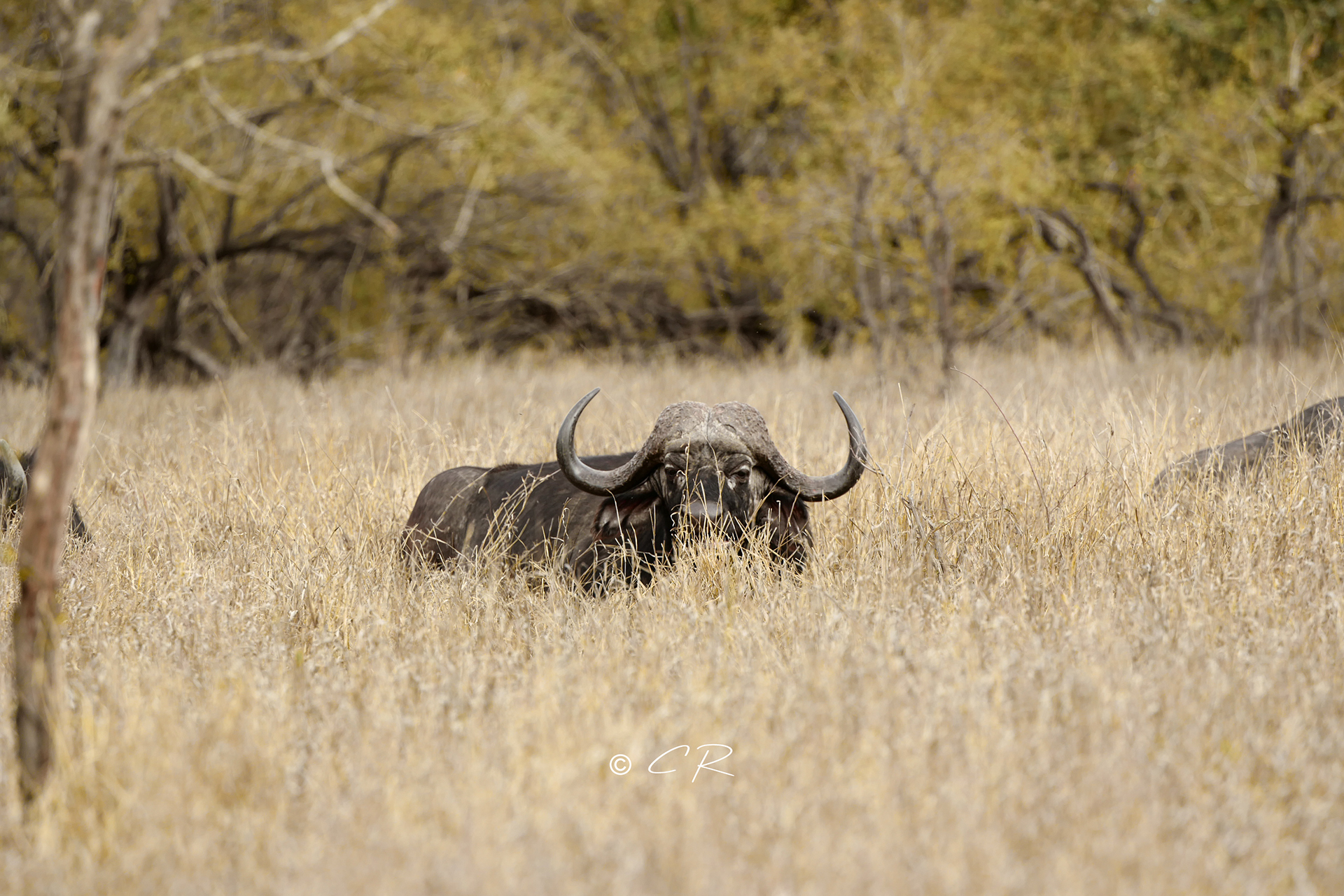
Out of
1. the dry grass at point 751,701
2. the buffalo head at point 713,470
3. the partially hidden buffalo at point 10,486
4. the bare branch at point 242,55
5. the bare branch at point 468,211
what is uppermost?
the bare branch at point 468,211

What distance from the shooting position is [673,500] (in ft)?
17.0

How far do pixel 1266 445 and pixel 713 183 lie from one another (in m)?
12.8

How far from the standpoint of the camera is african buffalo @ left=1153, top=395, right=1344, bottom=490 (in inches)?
225

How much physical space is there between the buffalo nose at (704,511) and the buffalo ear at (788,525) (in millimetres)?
254

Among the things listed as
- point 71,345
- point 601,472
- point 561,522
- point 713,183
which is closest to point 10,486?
point 561,522

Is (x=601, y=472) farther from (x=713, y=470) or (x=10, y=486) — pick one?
(x=10, y=486)

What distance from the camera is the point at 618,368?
1299 centimetres

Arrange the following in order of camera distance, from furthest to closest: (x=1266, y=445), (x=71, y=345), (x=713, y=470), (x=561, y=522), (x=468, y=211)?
(x=468, y=211)
(x=1266, y=445)
(x=561, y=522)
(x=713, y=470)
(x=71, y=345)

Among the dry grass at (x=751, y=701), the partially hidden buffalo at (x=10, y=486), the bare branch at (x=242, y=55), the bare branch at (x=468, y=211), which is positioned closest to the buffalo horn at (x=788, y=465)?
the dry grass at (x=751, y=701)

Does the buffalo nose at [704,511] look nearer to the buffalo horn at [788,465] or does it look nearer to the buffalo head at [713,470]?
the buffalo head at [713,470]

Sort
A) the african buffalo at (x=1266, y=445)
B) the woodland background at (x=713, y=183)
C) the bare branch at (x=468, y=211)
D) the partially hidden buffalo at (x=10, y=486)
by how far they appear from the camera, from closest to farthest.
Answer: the african buffalo at (x=1266, y=445)
the partially hidden buffalo at (x=10, y=486)
the woodland background at (x=713, y=183)
the bare branch at (x=468, y=211)

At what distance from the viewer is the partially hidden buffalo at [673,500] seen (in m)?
5.05

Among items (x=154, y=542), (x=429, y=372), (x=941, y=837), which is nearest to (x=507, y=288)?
(x=429, y=372)

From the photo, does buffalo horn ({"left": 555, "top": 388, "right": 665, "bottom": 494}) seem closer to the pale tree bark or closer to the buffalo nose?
the buffalo nose
